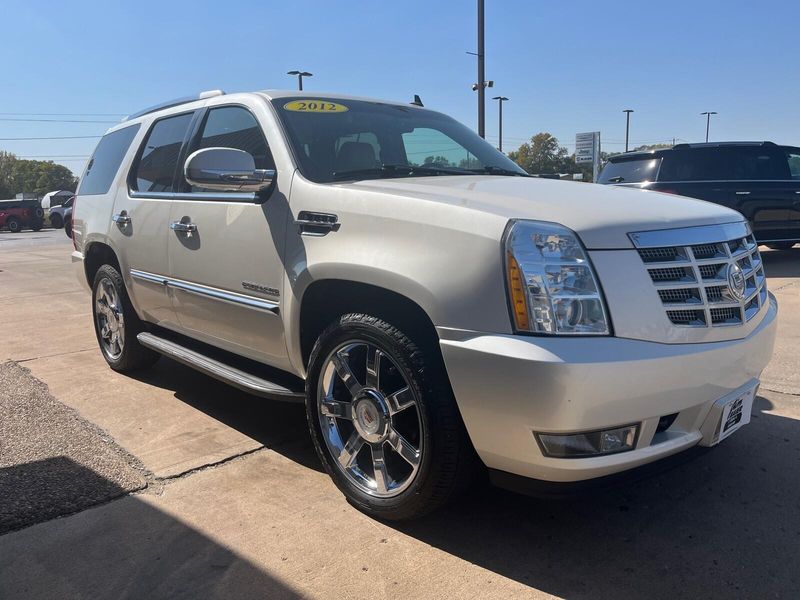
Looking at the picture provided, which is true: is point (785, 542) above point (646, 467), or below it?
below

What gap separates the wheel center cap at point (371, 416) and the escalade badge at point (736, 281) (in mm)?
1435

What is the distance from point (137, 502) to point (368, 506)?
3.57 feet

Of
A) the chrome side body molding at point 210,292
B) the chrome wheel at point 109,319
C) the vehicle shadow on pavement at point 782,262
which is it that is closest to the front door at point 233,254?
the chrome side body molding at point 210,292

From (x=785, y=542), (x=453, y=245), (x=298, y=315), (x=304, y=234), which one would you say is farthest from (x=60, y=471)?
(x=785, y=542)

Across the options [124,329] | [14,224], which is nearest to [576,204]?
[124,329]

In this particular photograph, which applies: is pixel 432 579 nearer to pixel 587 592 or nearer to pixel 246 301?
pixel 587 592

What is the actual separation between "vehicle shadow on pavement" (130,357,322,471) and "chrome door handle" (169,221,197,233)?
1.19 metres

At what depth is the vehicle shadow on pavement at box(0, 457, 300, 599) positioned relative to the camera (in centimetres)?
239

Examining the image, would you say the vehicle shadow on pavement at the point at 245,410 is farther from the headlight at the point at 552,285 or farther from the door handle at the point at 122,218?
the headlight at the point at 552,285

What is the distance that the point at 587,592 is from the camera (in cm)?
232

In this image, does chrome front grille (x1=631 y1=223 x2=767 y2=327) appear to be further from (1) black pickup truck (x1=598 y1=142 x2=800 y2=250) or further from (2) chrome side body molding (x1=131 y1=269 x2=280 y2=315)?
(1) black pickup truck (x1=598 y1=142 x2=800 y2=250)

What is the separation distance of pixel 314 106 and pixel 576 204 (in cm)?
172

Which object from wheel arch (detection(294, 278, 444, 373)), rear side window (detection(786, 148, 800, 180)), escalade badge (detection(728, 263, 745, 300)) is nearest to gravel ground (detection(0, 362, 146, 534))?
wheel arch (detection(294, 278, 444, 373))

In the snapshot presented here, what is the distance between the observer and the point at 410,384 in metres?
2.55
